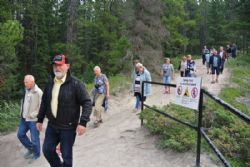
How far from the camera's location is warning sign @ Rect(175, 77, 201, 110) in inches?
255

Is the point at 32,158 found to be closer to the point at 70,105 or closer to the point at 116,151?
the point at 116,151

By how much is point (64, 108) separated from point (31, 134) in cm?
341

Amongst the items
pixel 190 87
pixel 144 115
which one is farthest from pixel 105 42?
pixel 190 87

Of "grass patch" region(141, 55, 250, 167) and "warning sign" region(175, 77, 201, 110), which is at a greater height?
"warning sign" region(175, 77, 201, 110)

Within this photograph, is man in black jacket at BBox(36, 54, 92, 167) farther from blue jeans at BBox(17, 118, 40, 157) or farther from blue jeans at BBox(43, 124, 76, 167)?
blue jeans at BBox(17, 118, 40, 157)

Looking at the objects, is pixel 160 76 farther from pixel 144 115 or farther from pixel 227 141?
pixel 227 141

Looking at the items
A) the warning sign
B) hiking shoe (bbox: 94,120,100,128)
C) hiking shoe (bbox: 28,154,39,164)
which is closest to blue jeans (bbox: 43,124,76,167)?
the warning sign

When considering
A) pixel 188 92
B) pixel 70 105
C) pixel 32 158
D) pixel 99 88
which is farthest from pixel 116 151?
pixel 99 88

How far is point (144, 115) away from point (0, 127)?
6.48 meters

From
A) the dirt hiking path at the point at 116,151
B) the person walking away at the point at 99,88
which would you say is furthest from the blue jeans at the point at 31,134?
the person walking away at the point at 99,88

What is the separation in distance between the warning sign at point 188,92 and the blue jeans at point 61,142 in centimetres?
195

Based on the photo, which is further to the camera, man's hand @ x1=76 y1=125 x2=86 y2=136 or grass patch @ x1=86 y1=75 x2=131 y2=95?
grass patch @ x1=86 y1=75 x2=131 y2=95

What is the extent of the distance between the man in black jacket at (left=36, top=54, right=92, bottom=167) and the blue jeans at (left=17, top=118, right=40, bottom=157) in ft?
9.65

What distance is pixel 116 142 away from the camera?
30.0 feet
